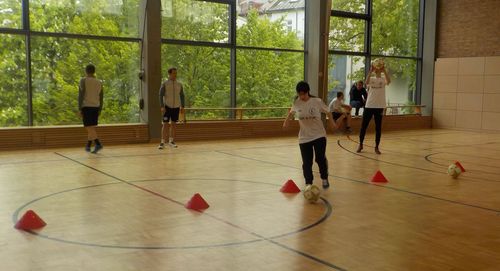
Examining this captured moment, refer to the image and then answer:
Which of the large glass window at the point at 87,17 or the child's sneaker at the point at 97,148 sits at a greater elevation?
the large glass window at the point at 87,17

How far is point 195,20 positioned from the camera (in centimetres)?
1186

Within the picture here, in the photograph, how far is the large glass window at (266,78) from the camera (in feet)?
41.6

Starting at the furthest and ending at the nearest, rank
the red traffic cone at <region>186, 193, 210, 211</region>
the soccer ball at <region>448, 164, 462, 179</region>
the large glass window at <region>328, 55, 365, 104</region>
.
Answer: the large glass window at <region>328, 55, 365, 104</region> < the soccer ball at <region>448, 164, 462, 179</region> < the red traffic cone at <region>186, 193, 210, 211</region>

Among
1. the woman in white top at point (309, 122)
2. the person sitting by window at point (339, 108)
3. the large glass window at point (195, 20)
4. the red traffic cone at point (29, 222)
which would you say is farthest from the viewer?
the person sitting by window at point (339, 108)

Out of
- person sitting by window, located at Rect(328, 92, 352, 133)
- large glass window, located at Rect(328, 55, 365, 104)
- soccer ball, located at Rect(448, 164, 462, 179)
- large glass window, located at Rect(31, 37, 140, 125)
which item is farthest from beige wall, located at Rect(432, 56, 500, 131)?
large glass window, located at Rect(31, 37, 140, 125)

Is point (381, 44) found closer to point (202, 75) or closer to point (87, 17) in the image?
point (202, 75)

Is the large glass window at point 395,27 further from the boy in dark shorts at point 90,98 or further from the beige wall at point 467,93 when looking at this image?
the boy in dark shorts at point 90,98

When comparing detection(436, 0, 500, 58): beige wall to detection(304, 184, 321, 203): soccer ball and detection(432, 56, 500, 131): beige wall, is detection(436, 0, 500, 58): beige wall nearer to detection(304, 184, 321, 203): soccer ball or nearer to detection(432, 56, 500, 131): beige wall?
detection(432, 56, 500, 131): beige wall

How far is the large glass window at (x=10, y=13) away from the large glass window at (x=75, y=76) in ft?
1.44

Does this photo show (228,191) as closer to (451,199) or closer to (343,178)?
(343,178)

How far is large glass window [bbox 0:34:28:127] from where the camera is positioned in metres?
9.66

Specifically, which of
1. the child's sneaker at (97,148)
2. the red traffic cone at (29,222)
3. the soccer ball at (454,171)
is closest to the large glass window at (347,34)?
the child's sneaker at (97,148)

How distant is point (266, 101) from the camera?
514 inches

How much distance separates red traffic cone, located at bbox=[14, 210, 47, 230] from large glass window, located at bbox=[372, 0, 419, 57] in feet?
42.1
